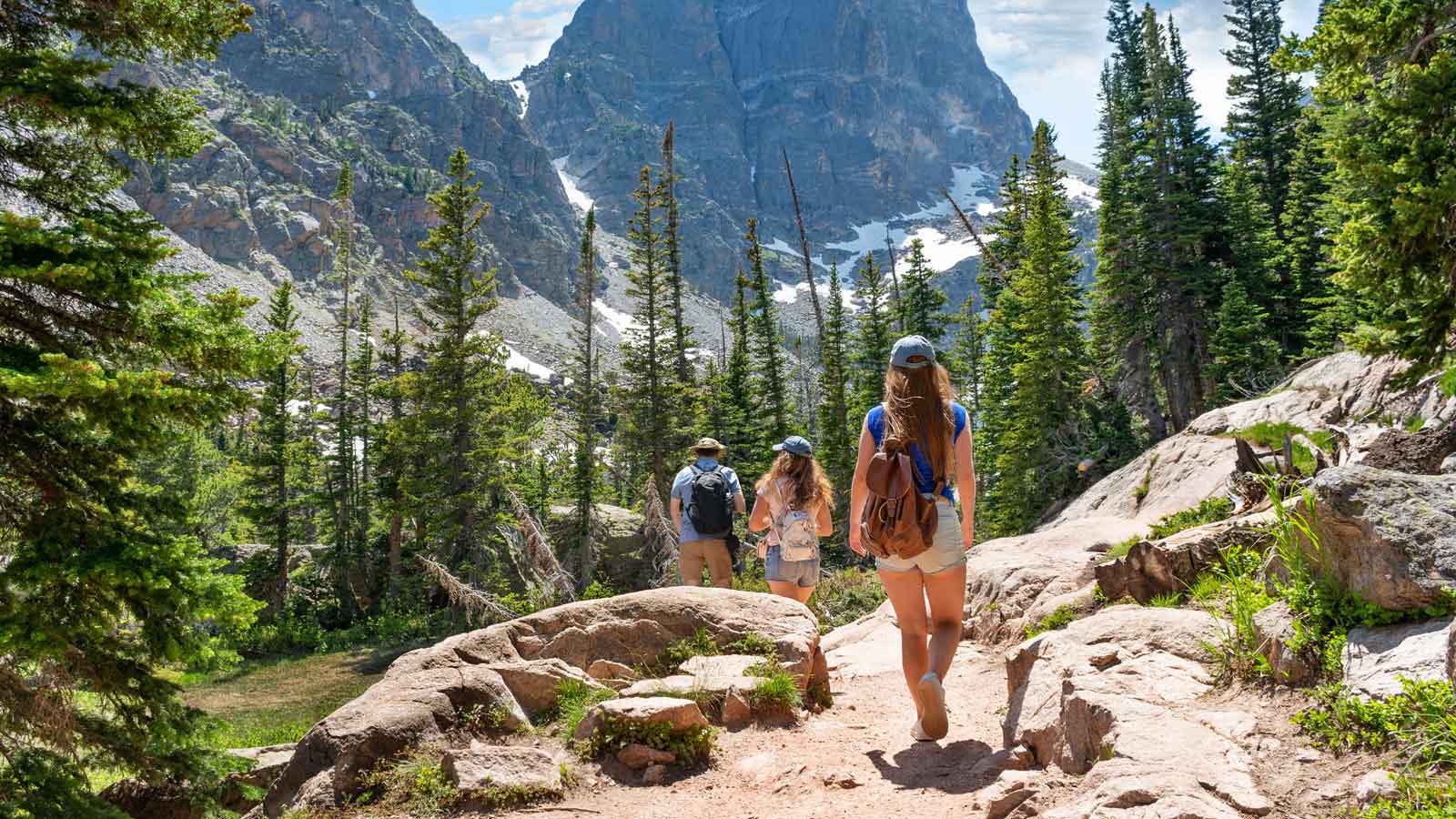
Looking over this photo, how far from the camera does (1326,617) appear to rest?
11.8 ft

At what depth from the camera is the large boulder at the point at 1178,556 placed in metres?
5.41

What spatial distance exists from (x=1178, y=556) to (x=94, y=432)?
7.69m

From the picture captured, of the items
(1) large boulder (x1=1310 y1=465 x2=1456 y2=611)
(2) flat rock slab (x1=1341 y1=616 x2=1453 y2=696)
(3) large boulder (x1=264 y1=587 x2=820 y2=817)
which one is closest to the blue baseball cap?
(3) large boulder (x1=264 y1=587 x2=820 y2=817)

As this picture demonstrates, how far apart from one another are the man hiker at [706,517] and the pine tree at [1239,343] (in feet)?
81.6

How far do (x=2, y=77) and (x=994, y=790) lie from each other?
7.56m

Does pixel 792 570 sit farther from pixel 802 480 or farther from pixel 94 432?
pixel 94 432

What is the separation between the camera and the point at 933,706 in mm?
4641

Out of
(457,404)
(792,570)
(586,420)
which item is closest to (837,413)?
(586,420)

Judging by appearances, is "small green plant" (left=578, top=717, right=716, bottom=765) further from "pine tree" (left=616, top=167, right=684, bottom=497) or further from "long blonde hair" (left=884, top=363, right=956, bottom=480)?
"pine tree" (left=616, top=167, right=684, bottom=497)

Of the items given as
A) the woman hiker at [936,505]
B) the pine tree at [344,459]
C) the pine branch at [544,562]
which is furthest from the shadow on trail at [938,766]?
the pine tree at [344,459]

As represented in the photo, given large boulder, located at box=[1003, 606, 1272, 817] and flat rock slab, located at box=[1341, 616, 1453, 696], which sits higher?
flat rock slab, located at box=[1341, 616, 1453, 696]

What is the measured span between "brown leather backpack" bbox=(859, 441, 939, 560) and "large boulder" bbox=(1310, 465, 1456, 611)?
5.60 ft

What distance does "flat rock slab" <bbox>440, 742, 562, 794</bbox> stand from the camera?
427 cm

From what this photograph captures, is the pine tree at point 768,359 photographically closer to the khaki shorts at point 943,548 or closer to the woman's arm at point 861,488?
the woman's arm at point 861,488
